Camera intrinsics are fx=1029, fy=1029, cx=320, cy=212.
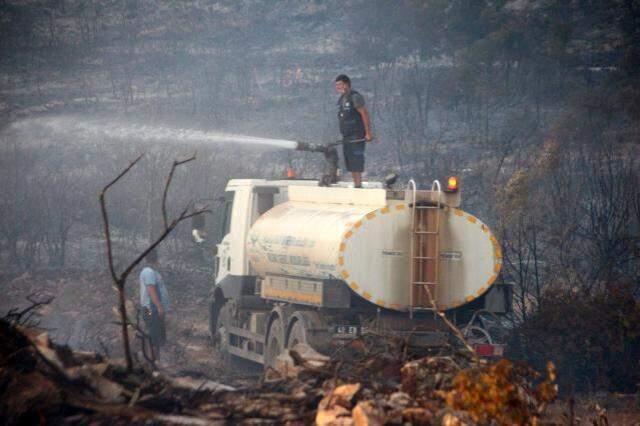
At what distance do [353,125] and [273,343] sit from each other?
3266 mm

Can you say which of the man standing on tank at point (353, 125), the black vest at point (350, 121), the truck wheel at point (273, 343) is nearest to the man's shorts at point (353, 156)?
the man standing on tank at point (353, 125)

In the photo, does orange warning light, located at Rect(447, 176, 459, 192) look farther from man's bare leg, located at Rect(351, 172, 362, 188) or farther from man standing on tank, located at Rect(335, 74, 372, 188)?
man standing on tank, located at Rect(335, 74, 372, 188)

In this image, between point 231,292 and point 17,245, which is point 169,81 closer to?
point 17,245

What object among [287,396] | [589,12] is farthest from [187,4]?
[287,396]

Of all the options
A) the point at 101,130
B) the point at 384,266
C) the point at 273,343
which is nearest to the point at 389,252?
the point at 384,266

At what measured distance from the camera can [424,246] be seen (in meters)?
11.4

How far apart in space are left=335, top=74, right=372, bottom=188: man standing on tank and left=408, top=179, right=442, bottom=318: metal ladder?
112 inches

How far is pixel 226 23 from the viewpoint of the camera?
45219mm

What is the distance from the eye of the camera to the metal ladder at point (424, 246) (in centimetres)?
1135

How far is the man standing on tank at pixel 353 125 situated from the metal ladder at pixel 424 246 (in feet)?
9.37

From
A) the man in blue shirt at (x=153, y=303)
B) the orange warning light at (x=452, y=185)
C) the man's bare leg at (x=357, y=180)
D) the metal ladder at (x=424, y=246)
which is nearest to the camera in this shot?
the metal ladder at (x=424, y=246)

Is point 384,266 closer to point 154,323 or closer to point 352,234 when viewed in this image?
point 352,234

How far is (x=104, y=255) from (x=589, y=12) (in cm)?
2559

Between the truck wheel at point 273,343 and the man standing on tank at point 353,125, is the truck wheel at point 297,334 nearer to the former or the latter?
the truck wheel at point 273,343
